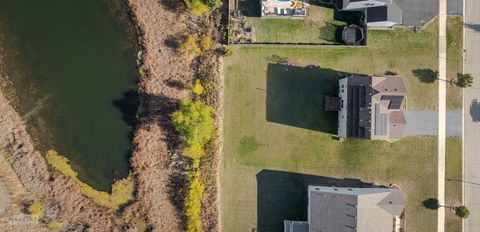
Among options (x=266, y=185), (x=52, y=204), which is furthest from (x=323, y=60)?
(x=52, y=204)

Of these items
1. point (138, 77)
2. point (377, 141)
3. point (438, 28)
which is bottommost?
point (377, 141)

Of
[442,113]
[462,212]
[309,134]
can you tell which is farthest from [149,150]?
[462,212]

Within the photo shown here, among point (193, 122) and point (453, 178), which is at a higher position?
point (193, 122)

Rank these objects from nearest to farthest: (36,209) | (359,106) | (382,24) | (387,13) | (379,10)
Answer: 1. (359,106)
2. (387,13)
3. (379,10)
4. (382,24)
5. (36,209)

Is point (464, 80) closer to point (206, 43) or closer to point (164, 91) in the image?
point (206, 43)

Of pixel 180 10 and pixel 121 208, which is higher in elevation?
pixel 180 10

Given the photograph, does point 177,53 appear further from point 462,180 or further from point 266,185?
point 462,180
